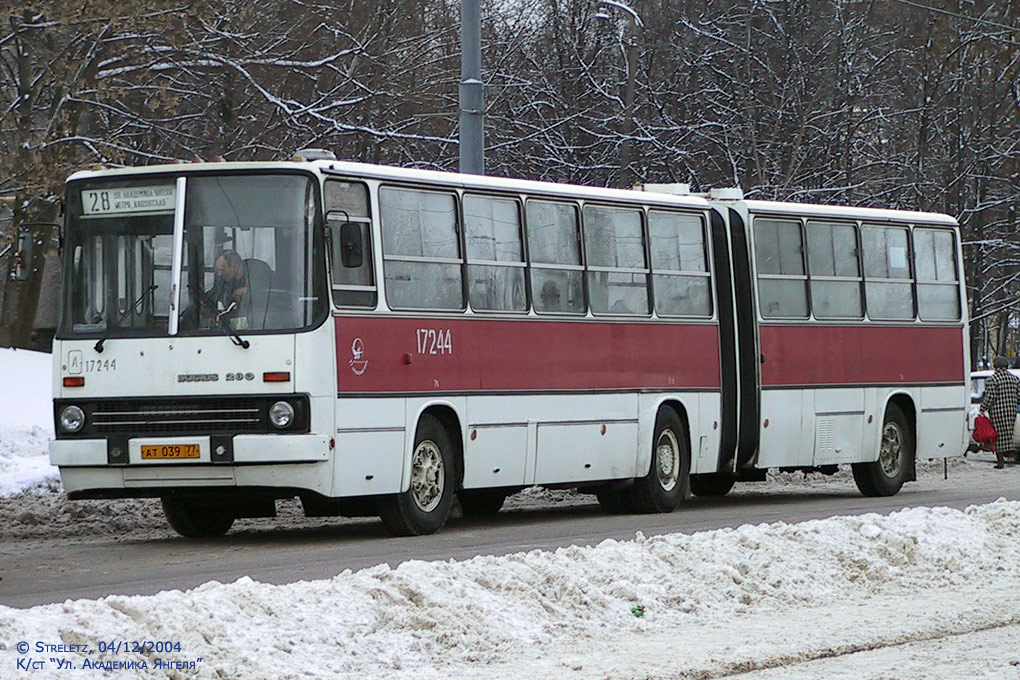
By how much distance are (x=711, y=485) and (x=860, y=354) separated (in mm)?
2304

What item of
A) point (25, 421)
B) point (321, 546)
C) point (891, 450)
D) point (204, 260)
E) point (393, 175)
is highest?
point (393, 175)

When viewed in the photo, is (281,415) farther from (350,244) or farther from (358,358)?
(350,244)

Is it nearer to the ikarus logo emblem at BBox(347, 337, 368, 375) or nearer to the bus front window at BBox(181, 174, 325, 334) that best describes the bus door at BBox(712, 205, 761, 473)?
the ikarus logo emblem at BBox(347, 337, 368, 375)

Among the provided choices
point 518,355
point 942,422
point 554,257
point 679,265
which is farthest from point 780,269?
point 518,355

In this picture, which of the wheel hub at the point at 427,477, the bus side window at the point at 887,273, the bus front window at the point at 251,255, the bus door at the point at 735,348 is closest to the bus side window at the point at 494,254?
the wheel hub at the point at 427,477

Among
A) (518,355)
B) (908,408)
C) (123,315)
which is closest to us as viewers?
(123,315)

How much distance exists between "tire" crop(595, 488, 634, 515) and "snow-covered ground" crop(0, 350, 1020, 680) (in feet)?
17.1

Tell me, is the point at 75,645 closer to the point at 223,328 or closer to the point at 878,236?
the point at 223,328

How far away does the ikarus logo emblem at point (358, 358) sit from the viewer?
14.8 m

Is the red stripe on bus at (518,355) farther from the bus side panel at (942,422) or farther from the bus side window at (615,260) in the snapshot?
the bus side panel at (942,422)

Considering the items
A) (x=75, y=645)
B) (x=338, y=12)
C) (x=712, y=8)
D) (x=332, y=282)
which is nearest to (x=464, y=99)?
(x=332, y=282)

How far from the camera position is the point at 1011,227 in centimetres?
4303

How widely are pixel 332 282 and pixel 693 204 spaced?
5.89 m

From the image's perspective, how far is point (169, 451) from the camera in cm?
1441
